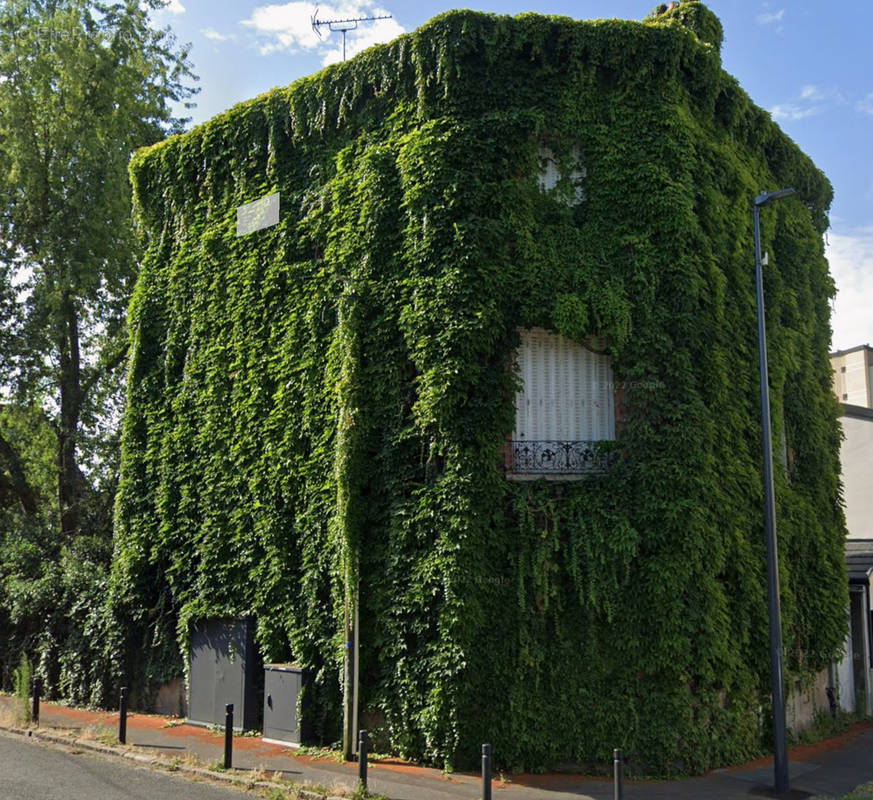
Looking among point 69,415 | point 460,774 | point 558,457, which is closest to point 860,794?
point 460,774

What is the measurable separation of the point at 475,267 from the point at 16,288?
18.2m

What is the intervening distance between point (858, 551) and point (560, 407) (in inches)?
470

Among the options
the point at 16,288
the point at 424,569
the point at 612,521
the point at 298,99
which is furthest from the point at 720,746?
the point at 16,288

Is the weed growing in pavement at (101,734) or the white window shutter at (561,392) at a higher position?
the white window shutter at (561,392)

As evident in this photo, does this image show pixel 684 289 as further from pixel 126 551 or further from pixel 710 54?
pixel 126 551

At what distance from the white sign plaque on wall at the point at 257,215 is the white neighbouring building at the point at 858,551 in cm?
1320

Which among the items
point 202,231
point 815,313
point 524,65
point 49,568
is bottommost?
point 49,568

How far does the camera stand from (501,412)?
13.4 meters

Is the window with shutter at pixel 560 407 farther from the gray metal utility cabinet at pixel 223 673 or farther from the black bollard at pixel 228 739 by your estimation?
the gray metal utility cabinet at pixel 223 673

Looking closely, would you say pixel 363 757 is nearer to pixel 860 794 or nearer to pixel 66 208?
pixel 860 794

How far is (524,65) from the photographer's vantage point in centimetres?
1471

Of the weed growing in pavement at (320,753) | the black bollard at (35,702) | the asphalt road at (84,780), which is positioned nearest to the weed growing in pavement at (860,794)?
the weed growing in pavement at (320,753)

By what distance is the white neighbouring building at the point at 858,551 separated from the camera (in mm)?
19453

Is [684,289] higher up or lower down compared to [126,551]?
higher up
